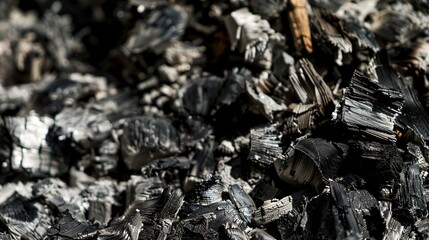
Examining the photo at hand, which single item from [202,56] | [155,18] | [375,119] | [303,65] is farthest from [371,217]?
[155,18]

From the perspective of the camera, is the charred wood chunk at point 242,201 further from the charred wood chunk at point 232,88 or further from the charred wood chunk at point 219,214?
the charred wood chunk at point 232,88

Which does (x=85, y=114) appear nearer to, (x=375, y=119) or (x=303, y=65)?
(x=303, y=65)

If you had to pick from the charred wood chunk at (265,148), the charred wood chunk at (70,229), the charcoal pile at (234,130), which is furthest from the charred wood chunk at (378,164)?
the charred wood chunk at (70,229)

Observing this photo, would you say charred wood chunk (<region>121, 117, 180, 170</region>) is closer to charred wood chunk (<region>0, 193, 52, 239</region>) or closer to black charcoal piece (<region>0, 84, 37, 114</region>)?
charred wood chunk (<region>0, 193, 52, 239</region>)

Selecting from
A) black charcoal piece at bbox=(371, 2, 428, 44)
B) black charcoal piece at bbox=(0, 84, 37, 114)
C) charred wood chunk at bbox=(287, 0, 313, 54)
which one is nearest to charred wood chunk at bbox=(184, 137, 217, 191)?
charred wood chunk at bbox=(287, 0, 313, 54)

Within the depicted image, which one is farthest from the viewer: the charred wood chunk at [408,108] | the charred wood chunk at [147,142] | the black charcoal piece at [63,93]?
the black charcoal piece at [63,93]

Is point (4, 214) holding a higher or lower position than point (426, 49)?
lower

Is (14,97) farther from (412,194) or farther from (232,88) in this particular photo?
(412,194)
